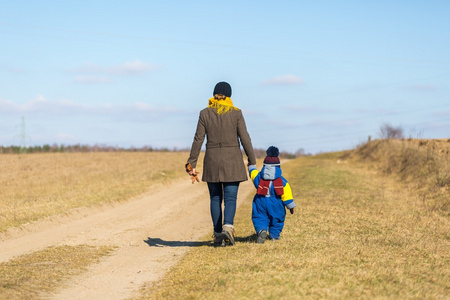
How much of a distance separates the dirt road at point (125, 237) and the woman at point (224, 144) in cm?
145

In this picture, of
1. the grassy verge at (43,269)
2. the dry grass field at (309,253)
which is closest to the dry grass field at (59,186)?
the dry grass field at (309,253)

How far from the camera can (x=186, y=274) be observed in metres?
7.78

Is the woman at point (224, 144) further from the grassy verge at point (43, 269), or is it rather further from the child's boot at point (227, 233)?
the grassy verge at point (43, 269)

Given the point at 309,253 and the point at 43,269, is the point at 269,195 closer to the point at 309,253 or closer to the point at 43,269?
the point at 309,253

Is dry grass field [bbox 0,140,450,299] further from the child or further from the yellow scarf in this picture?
the yellow scarf

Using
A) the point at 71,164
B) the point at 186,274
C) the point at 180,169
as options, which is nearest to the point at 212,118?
the point at 186,274

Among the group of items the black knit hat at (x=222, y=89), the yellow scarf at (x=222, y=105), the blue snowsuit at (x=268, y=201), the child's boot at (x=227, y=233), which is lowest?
the child's boot at (x=227, y=233)

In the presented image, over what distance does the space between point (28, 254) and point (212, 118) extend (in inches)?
176

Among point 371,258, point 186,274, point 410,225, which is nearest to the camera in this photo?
point 186,274

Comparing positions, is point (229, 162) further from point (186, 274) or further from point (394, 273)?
point (394, 273)

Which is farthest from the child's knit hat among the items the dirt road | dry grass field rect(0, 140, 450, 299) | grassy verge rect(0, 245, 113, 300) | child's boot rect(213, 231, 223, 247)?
→ grassy verge rect(0, 245, 113, 300)

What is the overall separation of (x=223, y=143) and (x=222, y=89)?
3.13ft

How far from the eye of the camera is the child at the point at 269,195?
957 cm

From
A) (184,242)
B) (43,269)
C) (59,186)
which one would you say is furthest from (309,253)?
(59,186)
